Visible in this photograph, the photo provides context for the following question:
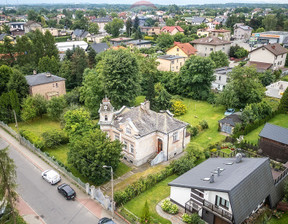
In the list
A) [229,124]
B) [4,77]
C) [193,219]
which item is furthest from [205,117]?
[4,77]

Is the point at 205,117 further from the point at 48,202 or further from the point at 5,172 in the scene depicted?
the point at 5,172

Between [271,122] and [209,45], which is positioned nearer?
[271,122]

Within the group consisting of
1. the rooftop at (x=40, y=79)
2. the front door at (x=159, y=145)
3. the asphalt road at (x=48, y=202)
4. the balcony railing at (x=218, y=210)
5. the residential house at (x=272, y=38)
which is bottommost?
the asphalt road at (x=48, y=202)

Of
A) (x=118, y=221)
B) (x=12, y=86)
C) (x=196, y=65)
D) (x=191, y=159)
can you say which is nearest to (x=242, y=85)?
(x=196, y=65)

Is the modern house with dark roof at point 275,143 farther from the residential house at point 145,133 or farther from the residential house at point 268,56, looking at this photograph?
the residential house at point 268,56

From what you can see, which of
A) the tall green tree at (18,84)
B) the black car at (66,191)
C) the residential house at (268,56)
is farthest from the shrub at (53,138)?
the residential house at (268,56)

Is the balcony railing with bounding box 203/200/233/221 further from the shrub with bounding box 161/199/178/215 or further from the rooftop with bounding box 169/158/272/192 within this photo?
the shrub with bounding box 161/199/178/215

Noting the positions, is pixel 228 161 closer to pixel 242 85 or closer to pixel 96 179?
pixel 96 179
